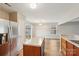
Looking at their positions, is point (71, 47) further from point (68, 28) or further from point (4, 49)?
point (68, 28)

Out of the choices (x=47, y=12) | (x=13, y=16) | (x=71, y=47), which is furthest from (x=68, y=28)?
(x=13, y=16)

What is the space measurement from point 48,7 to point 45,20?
1.05m

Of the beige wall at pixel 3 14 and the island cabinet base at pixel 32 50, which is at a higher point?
the beige wall at pixel 3 14

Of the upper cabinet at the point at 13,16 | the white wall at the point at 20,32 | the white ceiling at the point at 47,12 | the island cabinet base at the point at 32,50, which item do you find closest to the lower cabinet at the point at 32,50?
the island cabinet base at the point at 32,50

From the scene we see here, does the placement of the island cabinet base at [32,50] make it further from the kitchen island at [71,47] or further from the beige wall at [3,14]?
the beige wall at [3,14]

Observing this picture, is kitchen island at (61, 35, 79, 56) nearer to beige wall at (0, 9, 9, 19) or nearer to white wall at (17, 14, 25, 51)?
white wall at (17, 14, 25, 51)

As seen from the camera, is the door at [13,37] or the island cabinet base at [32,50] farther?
the door at [13,37]

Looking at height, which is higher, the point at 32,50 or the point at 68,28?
the point at 68,28

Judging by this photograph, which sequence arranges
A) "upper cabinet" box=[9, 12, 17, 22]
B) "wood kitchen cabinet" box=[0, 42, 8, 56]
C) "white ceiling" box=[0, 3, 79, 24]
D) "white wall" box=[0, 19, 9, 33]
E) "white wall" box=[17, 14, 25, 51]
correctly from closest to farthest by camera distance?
1. "wood kitchen cabinet" box=[0, 42, 8, 56]
2. "white wall" box=[0, 19, 9, 33]
3. "white ceiling" box=[0, 3, 79, 24]
4. "upper cabinet" box=[9, 12, 17, 22]
5. "white wall" box=[17, 14, 25, 51]

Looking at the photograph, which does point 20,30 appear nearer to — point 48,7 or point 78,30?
point 48,7

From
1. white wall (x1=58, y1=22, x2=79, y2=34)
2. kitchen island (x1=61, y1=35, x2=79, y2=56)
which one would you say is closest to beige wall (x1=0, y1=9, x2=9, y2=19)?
kitchen island (x1=61, y1=35, x2=79, y2=56)

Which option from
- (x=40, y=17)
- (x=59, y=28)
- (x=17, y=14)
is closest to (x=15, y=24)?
(x=17, y=14)

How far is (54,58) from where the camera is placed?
1.08 m

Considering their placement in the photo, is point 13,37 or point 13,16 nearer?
point 13,37
